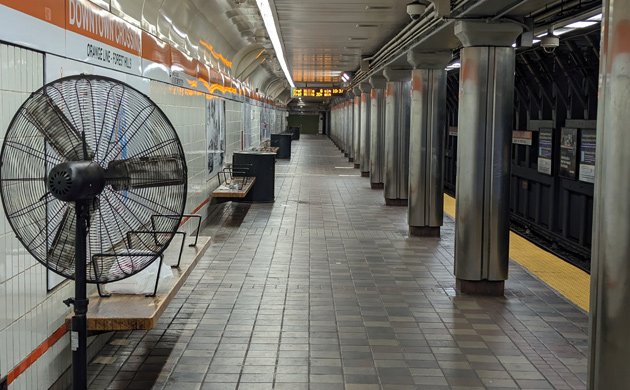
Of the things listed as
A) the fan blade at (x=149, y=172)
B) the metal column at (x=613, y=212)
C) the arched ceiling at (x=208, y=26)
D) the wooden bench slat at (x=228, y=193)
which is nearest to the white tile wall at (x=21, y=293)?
the fan blade at (x=149, y=172)

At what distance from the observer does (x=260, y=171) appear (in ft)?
49.8

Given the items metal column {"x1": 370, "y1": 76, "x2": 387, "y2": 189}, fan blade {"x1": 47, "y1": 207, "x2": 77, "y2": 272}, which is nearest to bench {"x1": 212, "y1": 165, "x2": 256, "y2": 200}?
metal column {"x1": 370, "y1": 76, "x2": 387, "y2": 189}

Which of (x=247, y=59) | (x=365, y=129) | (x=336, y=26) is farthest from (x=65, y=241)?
(x=365, y=129)

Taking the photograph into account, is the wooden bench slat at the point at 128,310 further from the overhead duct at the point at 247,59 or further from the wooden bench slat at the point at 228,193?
the overhead duct at the point at 247,59

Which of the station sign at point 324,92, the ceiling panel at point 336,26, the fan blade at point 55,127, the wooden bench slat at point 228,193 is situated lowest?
the wooden bench slat at point 228,193

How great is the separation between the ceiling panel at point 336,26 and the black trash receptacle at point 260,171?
2416 mm

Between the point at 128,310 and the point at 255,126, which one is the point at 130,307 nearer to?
the point at 128,310

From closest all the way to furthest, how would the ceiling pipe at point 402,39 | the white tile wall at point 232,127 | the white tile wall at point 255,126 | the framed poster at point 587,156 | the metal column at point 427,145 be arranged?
the ceiling pipe at point 402,39 → the metal column at point 427,145 → the framed poster at point 587,156 → the white tile wall at point 232,127 → the white tile wall at point 255,126

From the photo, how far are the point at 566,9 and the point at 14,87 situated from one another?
20.7 ft

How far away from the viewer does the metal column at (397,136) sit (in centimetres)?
1477

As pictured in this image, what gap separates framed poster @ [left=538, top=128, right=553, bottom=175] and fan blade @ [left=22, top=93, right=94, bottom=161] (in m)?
11.3

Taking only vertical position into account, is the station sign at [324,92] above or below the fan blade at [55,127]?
above

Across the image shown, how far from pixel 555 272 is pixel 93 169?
260 inches

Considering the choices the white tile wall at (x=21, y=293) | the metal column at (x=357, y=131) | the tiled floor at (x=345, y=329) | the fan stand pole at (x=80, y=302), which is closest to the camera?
the fan stand pole at (x=80, y=302)
